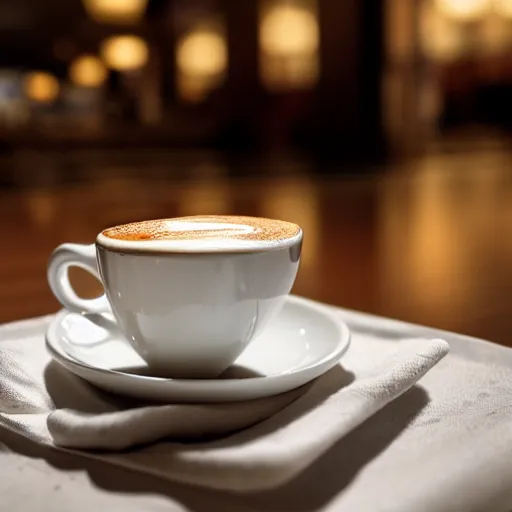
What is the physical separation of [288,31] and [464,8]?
1.90m

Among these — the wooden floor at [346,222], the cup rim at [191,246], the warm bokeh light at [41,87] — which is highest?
the warm bokeh light at [41,87]

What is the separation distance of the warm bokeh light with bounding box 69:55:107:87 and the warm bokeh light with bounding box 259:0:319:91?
1053mm

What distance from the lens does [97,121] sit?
15.3 ft

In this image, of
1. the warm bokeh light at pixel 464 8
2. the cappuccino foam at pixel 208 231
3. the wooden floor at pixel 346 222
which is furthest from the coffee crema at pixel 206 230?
the warm bokeh light at pixel 464 8

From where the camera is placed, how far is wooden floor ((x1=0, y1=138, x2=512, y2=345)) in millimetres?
681

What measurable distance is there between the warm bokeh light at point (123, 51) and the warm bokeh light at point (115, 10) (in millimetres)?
117

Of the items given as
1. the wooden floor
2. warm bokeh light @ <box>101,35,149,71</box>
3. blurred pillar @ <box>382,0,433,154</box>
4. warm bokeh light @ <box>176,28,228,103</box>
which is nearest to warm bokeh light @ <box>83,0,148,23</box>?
warm bokeh light @ <box>101,35,149,71</box>

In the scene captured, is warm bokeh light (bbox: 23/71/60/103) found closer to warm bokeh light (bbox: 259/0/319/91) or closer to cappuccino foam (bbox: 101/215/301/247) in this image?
warm bokeh light (bbox: 259/0/319/91)

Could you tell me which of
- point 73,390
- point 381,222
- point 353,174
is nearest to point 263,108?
point 353,174

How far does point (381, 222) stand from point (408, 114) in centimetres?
241

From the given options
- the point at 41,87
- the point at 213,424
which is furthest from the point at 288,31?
the point at 213,424

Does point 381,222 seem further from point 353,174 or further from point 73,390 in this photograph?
point 353,174

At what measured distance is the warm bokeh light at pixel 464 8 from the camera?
20.3 feet

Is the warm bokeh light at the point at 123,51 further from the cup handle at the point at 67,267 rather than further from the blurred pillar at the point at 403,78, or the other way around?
the cup handle at the point at 67,267
